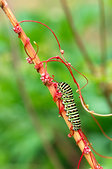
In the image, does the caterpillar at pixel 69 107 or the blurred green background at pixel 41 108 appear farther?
the blurred green background at pixel 41 108

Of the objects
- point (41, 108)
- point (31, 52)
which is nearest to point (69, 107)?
point (31, 52)

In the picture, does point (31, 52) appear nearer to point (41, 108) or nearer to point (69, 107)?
point (69, 107)

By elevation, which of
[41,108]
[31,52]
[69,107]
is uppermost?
[31,52]

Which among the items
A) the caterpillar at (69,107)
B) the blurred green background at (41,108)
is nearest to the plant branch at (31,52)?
the caterpillar at (69,107)

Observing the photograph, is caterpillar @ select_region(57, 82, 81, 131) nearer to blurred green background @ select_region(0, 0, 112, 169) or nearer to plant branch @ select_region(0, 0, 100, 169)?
plant branch @ select_region(0, 0, 100, 169)

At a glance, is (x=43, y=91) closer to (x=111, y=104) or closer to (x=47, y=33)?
(x=111, y=104)

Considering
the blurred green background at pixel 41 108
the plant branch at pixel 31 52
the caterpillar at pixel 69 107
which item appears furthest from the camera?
the blurred green background at pixel 41 108

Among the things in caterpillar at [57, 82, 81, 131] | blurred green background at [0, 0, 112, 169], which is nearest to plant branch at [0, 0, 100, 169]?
caterpillar at [57, 82, 81, 131]

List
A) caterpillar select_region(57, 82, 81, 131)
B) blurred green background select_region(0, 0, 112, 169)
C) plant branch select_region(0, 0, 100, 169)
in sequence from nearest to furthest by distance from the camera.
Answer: plant branch select_region(0, 0, 100, 169) → caterpillar select_region(57, 82, 81, 131) → blurred green background select_region(0, 0, 112, 169)

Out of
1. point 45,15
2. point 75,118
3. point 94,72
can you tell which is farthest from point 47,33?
point 75,118

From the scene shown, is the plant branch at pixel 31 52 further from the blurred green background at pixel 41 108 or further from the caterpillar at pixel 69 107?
the blurred green background at pixel 41 108

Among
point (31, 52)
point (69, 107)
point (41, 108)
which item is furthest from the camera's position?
point (41, 108)
